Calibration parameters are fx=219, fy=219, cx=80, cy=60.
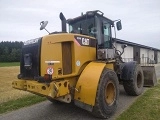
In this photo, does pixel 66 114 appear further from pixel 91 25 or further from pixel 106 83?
pixel 91 25

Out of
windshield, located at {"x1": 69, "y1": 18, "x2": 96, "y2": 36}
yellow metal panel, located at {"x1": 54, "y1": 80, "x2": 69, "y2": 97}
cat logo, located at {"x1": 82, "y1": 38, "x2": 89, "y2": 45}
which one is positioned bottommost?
yellow metal panel, located at {"x1": 54, "y1": 80, "x2": 69, "y2": 97}

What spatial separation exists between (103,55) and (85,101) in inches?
63.2

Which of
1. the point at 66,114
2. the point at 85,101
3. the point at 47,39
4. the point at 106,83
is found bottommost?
the point at 66,114

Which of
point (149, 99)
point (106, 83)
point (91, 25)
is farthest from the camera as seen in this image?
point (149, 99)

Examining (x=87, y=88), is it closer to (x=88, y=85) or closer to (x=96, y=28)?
(x=88, y=85)

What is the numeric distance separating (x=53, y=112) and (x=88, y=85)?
63.7 inches

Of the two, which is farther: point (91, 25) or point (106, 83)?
point (91, 25)

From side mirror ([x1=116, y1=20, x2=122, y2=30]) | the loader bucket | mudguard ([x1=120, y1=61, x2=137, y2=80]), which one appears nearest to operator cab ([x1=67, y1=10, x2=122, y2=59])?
side mirror ([x1=116, y1=20, x2=122, y2=30])

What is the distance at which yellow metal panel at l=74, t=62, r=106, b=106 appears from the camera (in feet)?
17.0

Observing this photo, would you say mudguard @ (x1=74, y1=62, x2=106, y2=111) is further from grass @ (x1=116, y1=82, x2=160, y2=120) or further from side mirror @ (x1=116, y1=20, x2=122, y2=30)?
side mirror @ (x1=116, y1=20, x2=122, y2=30)

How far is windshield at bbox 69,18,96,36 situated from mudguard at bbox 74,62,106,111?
1571 mm

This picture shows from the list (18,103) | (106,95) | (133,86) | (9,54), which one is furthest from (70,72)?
(9,54)

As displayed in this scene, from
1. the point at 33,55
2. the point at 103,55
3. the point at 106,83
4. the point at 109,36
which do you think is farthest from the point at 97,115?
the point at 109,36

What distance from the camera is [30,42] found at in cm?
565
